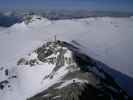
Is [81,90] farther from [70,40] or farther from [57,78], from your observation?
[70,40]

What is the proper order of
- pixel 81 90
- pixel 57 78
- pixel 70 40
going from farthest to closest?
1. pixel 70 40
2. pixel 57 78
3. pixel 81 90

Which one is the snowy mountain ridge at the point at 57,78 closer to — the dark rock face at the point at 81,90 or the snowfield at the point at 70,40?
the dark rock face at the point at 81,90

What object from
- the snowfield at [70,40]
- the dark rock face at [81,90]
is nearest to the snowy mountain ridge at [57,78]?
the dark rock face at [81,90]

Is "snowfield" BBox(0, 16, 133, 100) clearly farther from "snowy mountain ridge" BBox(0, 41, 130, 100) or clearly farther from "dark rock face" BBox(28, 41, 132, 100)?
"dark rock face" BBox(28, 41, 132, 100)

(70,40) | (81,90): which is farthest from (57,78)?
(70,40)

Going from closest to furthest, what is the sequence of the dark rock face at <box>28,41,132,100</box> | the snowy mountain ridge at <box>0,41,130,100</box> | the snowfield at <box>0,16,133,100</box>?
the dark rock face at <box>28,41,132,100</box> → the snowy mountain ridge at <box>0,41,130,100</box> → the snowfield at <box>0,16,133,100</box>

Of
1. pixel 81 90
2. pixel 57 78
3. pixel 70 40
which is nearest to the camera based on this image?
pixel 81 90

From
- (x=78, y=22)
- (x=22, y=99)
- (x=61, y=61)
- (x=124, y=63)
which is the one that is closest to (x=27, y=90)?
(x=22, y=99)

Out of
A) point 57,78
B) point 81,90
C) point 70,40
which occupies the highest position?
point 81,90

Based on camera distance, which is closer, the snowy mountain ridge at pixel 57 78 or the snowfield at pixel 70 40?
the snowy mountain ridge at pixel 57 78

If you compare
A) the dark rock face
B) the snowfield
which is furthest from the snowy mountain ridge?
the snowfield
